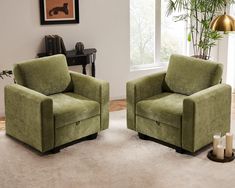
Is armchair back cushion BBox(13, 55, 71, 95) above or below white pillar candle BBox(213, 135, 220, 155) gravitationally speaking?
above

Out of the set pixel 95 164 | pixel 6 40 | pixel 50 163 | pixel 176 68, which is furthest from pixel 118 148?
pixel 6 40

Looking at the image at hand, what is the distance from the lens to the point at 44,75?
16.2 ft

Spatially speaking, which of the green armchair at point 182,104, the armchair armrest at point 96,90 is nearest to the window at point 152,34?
the green armchair at point 182,104

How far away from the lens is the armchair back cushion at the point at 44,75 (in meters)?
4.84

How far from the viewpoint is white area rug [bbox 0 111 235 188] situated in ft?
13.0

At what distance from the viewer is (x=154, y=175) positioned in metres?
4.12

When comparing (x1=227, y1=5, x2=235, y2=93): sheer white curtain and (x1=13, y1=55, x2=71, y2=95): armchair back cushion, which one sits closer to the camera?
(x1=13, y1=55, x2=71, y2=95): armchair back cushion

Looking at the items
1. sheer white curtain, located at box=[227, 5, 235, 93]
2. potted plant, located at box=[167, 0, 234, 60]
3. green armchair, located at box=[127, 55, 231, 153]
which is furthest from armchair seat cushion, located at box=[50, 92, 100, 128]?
sheer white curtain, located at box=[227, 5, 235, 93]

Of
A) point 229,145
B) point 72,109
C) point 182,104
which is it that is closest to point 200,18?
point 182,104

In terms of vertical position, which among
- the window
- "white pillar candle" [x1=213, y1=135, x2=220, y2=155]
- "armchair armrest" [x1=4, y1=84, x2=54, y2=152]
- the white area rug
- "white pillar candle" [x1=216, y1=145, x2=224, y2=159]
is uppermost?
the window

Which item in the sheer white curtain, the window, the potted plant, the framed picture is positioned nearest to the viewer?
the framed picture

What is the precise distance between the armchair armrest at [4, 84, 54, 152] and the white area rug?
15 centimetres

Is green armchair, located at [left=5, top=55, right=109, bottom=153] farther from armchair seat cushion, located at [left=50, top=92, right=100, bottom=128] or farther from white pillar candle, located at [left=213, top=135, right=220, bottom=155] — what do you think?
white pillar candle, located at [left=213, top=135, right=220, bottom=155]

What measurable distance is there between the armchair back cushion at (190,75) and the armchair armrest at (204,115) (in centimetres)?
16
